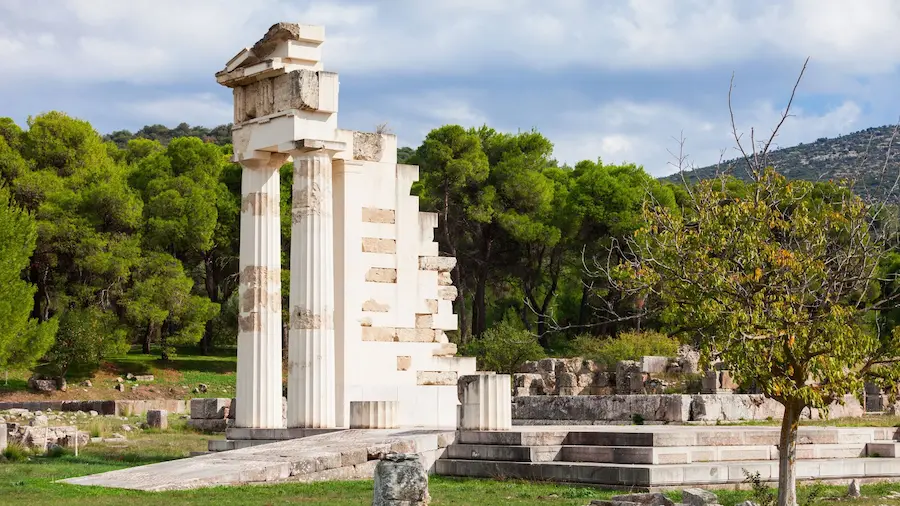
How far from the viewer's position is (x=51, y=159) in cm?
5184

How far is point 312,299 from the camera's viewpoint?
2109 centimetres

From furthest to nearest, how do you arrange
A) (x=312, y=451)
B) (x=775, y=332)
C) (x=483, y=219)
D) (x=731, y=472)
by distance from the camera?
(x=483, y=219), (x=312, y=451), (x=731, y=472), (x=775, y=332)

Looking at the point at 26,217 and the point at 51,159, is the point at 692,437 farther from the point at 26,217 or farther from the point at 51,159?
the point at 51,159

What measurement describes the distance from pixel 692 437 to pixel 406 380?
7.67 meters

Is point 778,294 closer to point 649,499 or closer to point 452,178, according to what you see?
point 649,499

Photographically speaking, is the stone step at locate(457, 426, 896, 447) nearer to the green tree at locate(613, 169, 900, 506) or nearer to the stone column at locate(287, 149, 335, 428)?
the green tree at locate(613, 169, 900, 506)

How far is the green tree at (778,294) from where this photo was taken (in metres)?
12.3

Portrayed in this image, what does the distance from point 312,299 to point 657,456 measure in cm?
790

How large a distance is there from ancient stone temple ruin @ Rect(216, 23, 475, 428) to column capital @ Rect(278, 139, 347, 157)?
0.10 ft

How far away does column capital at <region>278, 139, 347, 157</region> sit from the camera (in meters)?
20.9

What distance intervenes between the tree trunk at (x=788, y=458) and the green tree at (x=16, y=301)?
96.1ft

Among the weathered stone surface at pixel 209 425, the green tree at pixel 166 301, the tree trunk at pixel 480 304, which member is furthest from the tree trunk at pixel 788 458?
the tree trunk at pixel 480 304

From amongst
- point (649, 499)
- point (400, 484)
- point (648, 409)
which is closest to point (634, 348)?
point (648, 409)

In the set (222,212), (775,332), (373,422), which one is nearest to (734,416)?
(373,422)
